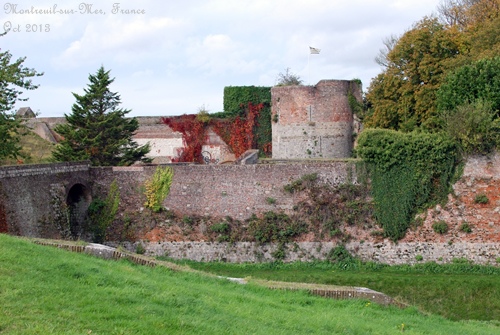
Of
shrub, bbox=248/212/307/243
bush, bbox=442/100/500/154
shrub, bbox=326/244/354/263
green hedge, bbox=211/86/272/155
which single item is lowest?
shrub, bbox=326/244/354/263

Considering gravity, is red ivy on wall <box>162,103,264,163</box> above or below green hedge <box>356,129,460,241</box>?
above

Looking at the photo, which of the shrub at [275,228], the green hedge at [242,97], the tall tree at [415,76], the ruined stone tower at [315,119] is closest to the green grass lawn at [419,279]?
the shrub at [275,228]

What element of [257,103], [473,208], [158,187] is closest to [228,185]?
[158,187]

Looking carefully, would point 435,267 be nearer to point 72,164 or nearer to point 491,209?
point 491,209

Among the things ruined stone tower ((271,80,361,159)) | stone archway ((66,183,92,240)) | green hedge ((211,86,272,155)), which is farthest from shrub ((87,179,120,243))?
green hedge ((211,86,272,155))

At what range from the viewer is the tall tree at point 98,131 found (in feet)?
99.8

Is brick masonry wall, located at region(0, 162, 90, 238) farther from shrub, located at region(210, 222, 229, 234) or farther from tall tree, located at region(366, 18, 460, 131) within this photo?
tall tree, located at region(366, 18, 460, 131)

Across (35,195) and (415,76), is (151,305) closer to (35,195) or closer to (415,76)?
(35,195)

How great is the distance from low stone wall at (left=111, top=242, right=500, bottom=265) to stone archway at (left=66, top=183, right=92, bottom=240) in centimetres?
141

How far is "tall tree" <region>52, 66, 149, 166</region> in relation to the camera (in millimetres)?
30406

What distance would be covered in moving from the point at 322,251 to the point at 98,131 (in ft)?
39.8

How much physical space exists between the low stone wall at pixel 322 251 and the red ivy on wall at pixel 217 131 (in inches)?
537

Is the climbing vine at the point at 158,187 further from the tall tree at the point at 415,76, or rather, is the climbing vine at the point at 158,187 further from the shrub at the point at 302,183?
the tall tree at the point at 415,76

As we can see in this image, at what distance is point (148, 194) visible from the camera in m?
25.3
